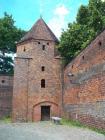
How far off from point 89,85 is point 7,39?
22594mm

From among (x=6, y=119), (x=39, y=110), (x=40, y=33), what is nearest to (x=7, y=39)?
(x=40, y=33)

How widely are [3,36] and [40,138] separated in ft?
92.5

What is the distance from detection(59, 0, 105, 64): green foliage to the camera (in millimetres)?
26892

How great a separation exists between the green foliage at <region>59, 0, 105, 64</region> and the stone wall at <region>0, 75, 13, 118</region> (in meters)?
5.90

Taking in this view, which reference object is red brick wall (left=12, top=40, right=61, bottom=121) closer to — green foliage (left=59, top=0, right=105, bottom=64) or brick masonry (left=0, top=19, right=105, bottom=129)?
brick masonry (left=0, top=19, right=105, bottom=129)

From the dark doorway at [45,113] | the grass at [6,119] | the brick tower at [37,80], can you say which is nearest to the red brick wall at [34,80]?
the brick tower at [37,80]

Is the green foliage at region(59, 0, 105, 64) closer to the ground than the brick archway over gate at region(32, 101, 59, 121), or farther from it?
farther from it

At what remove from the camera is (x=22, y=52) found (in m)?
28.3

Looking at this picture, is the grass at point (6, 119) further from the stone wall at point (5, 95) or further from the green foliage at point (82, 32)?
the green foliage at point (82, 32)

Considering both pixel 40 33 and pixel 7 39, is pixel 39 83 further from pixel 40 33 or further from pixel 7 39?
pixel 7 39

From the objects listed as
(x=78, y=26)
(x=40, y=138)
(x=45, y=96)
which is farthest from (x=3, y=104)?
(x=40, y=138)

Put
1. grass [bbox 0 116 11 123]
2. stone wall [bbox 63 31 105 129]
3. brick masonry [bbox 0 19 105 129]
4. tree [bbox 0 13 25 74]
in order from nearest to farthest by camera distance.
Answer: stone wall [bbox 63 31 105 129], brick masonry [bbox 0 19 105 129], grass [bbox 0 116 11 123], tree [bbox 0 13 25 74]

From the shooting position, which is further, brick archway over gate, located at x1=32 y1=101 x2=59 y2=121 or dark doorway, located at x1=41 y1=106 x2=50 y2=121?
dark doorway, located at x1=41 y1=106 x2=50 y2=121

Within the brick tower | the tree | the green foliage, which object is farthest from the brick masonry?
the tree
